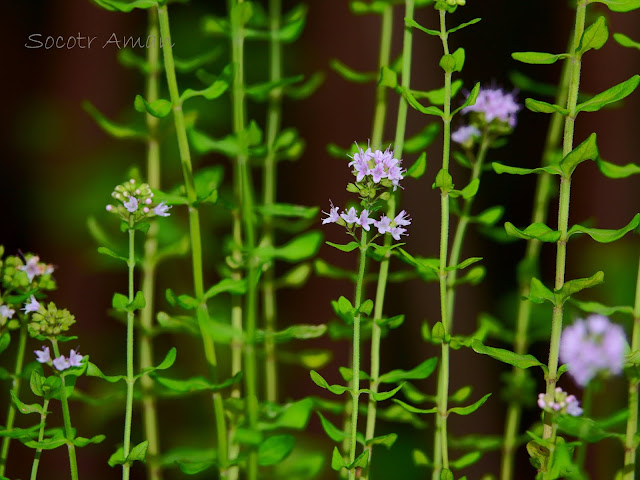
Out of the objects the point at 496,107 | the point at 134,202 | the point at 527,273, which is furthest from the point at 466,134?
the point at 134,202

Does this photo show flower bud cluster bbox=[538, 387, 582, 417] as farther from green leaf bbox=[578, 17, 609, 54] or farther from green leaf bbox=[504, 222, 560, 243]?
green leaf bbox=[578, 17, 609, 54]

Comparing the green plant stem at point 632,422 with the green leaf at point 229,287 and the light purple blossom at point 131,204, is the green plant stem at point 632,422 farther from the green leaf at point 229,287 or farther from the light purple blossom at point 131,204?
the light purple blossom at point 131,204

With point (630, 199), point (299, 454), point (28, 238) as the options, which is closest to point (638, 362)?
point (299, 454)

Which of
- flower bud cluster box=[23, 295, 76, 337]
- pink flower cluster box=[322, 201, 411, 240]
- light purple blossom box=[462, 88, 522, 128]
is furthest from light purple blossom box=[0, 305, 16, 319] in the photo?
light purple blossom box=[462, 88, 522, 128]

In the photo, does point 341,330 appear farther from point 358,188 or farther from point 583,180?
point 583,180

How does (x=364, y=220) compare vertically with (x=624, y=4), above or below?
below

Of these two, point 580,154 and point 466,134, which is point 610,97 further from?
point 466,134

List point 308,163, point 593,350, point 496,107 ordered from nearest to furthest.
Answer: point 593,350 < point 496,107 < point 308,163

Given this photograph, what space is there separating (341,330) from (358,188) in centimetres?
21

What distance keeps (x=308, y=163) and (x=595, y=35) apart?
752 mm

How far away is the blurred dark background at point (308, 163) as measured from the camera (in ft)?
3.94

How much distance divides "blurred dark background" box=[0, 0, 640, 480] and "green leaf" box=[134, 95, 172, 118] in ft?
1.66

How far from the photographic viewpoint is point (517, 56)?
0.61 meters

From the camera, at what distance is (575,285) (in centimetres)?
59
